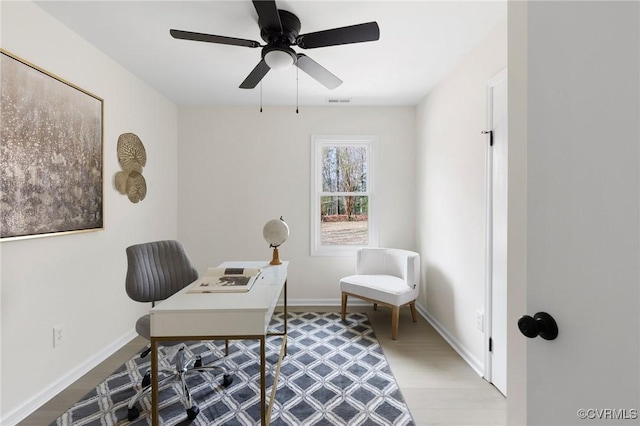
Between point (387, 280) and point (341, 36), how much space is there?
2371 mm

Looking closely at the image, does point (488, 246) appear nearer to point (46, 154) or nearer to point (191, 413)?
point (191, 413)

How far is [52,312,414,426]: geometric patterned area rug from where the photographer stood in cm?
178

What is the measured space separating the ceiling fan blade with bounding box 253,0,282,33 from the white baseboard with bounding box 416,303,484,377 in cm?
277

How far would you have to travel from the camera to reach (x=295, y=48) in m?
2.42

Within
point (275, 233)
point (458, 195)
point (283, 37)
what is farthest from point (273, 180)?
point (458, 195)

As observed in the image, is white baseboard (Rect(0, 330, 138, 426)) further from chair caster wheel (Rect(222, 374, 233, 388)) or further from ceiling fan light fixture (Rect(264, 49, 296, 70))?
ceiling fan light fixture (Rect(264, 49, 296, 70))

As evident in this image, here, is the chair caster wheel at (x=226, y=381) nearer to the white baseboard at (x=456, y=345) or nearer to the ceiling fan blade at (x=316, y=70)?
the white baseboard at (x=456, y=345)

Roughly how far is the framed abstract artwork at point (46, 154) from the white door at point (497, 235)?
10.0 ft

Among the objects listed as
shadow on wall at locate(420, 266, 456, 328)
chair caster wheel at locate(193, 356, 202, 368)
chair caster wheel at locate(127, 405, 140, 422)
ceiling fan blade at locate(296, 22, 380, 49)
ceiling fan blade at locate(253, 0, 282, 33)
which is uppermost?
ceiling fan blade at locate(253, 0, 282, 33)

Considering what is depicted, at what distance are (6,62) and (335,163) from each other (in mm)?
2992

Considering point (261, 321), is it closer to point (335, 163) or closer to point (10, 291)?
point (10, 291)

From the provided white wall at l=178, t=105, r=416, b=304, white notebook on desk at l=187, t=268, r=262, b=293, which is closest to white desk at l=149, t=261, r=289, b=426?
white notebook on desk at l=187, t=268, r=262, b=293

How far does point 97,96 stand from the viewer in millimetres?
2420
